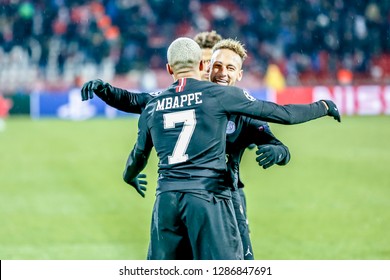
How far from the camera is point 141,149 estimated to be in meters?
5.38

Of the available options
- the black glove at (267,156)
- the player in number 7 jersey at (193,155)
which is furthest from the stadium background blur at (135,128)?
A: the player in number 7 jersey at (193,155)

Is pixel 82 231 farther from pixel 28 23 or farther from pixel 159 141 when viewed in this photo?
pixel 28 23

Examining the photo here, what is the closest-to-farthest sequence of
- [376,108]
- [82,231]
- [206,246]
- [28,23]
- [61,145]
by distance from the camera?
[206,246] < [82,231] < [61,145] < [376,108] < [28,23]

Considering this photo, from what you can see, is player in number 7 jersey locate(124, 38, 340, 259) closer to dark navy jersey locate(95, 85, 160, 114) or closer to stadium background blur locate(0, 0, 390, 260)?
dark navy jersey locate(95, 85, 160, 114)

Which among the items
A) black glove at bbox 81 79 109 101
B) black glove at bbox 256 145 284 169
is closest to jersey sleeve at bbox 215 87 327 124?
black glove at bbox 256 145 284 169

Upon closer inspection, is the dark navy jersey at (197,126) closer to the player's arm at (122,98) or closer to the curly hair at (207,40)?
the player's arm at (122,98)

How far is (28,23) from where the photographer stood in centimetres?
2944

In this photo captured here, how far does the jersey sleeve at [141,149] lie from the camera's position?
5.31 m

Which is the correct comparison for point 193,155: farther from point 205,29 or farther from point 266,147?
point 205,29

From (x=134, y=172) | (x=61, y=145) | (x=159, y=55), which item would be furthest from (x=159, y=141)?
(x=159, y=55)

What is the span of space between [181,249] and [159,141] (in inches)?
28.1

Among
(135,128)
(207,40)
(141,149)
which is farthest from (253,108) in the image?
(135,128)

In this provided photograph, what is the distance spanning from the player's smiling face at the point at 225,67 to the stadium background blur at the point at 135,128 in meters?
3.61

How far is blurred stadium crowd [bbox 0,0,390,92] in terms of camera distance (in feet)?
96.4
